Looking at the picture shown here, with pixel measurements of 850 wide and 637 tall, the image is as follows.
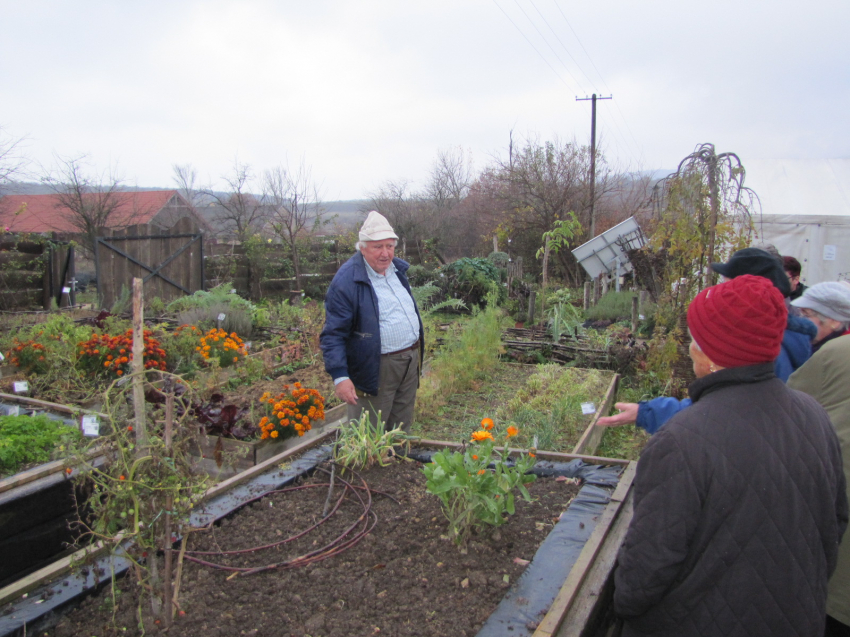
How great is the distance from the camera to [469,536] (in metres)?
2.35

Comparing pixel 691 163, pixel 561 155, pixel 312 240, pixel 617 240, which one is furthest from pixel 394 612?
pixel 561 155

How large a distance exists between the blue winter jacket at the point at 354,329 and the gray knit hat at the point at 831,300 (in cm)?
209

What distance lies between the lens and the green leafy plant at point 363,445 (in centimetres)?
302

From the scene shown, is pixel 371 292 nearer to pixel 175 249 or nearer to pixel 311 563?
pixel 311 563

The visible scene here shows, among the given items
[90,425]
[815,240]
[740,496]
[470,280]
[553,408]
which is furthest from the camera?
[470,280]

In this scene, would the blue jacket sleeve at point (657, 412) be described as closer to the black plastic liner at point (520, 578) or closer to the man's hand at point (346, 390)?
the black plastic liner at point (520, 578)

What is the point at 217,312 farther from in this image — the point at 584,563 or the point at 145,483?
the point at 584,563

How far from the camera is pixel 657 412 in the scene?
194cm

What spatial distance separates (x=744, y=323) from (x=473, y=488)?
1274 millimetres

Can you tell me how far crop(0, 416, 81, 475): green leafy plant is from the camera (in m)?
3.18

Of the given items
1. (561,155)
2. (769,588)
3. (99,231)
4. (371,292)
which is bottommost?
(769,588)

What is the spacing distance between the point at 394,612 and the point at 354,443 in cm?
119

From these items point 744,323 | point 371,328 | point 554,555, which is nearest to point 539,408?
point 371,328

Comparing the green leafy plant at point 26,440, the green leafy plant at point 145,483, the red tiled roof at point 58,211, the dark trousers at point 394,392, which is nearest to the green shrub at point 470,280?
the dark trousers at point 394,392
